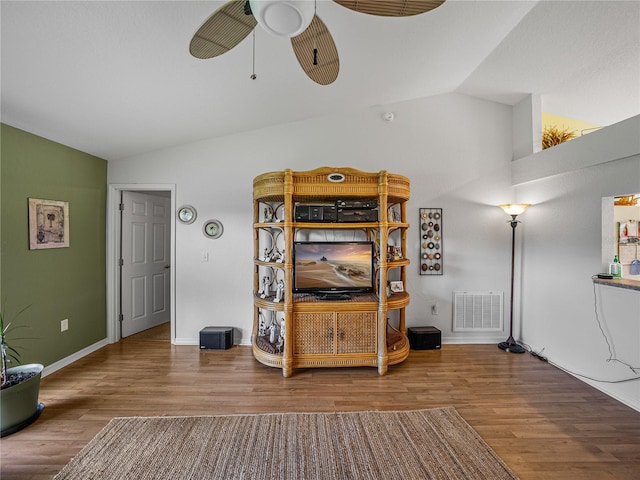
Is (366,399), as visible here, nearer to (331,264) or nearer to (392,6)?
(331,264)

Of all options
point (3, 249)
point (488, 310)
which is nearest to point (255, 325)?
point (3, 249)

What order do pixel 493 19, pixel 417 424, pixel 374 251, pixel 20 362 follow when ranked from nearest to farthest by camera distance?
pixel 417 424 → pixel 493 19 → pixel 20 362 → pixel 374 251

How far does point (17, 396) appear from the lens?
2.04 metres

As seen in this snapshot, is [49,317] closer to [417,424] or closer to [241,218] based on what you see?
[241,218]

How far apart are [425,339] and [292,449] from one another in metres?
2.14

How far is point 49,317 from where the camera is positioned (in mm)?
2865

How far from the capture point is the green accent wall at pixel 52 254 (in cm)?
249

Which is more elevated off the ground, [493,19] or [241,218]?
[493,19]

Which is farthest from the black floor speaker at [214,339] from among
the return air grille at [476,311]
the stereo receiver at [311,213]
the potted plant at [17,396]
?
the return air grille at [476,311]

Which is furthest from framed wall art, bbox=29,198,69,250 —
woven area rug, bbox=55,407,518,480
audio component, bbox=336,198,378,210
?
audio component, bbox=336,198,378,210

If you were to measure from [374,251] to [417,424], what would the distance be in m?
→ 1.64

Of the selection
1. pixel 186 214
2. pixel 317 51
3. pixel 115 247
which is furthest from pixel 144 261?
pixel 317 51

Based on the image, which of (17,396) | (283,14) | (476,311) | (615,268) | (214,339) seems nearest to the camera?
(283,14)

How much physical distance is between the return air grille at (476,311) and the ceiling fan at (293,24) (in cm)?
311
